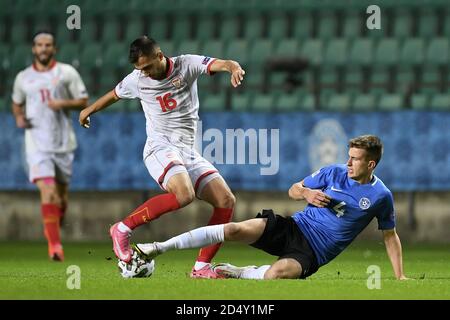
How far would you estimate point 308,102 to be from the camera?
44.5 feet

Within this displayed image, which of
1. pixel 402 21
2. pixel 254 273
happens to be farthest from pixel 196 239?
pixel 402 21

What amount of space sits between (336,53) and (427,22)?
3.94ft

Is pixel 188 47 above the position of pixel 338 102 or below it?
above

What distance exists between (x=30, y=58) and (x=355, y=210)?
8.03 metres

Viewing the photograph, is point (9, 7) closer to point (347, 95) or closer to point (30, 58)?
point (30, 58)

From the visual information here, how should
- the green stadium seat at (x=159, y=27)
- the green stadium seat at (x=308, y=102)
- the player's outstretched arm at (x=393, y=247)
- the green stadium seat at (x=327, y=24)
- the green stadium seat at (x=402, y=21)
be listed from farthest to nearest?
the green stadium seat at (x=159, y=27), the green stadium seat at (x=327, y=24), the green stadium seat at (x=402, y=21), the green stadium seat at (x=308, y=102), the player's outstretched arm at (x=393, y=247)

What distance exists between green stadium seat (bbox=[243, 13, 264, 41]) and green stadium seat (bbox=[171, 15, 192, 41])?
0.71 meters

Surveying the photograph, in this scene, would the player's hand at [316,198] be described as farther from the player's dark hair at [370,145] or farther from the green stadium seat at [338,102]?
the green stadium seat at [338,102]

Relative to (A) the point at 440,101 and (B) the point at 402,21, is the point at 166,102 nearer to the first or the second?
(A) the point at 440,101

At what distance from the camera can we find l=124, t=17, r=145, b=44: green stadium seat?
14703mm

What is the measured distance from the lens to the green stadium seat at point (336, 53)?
46.2 feet

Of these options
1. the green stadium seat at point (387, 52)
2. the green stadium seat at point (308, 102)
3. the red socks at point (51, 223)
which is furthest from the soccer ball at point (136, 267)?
the green stadium seat at point (387, 52)

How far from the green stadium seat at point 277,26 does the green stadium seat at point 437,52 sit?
71.7 inches
